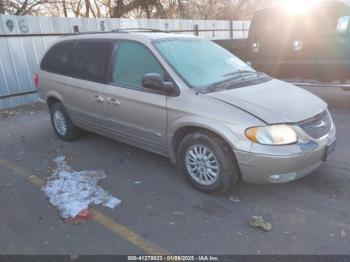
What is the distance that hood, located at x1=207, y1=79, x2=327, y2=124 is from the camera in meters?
3.44

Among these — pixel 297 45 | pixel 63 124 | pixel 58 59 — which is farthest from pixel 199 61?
pixel 297 45

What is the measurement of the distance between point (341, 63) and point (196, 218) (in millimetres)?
4932

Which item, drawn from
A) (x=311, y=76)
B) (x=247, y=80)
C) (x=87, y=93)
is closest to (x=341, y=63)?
(x=311, y=76)

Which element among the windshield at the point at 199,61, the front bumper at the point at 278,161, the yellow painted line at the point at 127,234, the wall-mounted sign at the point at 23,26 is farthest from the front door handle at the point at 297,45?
the wall-mounted sign at the point at 23,26

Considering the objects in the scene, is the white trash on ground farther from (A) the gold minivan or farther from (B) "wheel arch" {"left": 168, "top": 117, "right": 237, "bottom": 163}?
(B) "wheel arch" {"left": 168, "top": 117, "right": 237, "bottom": 163}

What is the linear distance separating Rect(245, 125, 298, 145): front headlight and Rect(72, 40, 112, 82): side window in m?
2.34

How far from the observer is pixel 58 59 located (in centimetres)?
558

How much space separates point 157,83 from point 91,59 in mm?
1582

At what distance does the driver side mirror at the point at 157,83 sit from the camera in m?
3.84

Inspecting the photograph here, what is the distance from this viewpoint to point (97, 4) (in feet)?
55.9

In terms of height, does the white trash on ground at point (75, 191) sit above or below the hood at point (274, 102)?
below

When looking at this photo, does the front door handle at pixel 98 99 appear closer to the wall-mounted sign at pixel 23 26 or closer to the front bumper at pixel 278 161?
the front bumper at pixel 278 161

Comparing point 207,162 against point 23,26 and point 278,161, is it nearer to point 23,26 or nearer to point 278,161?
point 278,161

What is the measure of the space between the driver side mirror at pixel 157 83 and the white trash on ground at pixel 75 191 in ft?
4.49
